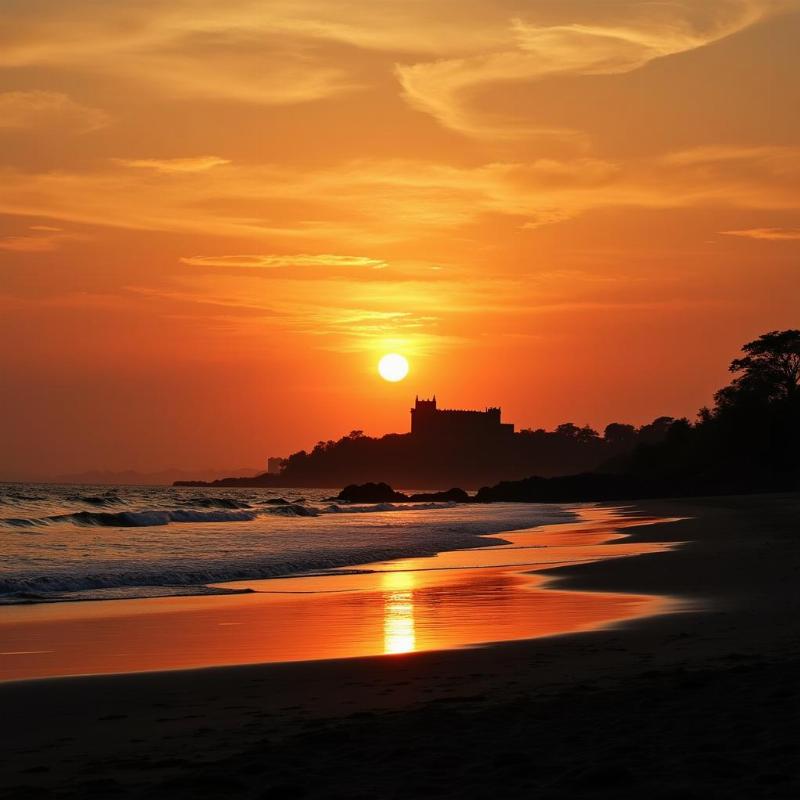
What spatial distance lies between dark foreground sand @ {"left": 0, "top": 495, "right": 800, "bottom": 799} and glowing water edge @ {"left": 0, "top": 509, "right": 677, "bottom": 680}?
1.16m

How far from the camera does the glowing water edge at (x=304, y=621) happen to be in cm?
1322

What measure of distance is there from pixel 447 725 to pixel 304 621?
8427 mm

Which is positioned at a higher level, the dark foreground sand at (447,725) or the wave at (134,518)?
the dark foreground sand at (447,725)

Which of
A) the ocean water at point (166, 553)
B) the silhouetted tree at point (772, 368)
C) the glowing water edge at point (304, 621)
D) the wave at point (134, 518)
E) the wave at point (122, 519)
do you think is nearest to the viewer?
the glowing water edge at point (304, 621)

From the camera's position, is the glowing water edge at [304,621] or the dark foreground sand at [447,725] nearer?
the dark foreground sand at [447,725]

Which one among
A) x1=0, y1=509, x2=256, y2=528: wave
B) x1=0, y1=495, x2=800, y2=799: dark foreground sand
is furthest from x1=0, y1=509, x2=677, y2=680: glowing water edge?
x1=0, y1=509, x2=256, y2=528: wave

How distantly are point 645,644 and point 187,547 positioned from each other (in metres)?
23.1

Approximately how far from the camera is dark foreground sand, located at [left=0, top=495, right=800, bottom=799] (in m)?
6.88

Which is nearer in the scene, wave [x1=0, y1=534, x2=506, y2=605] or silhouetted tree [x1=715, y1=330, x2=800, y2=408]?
wave [x1=0, y1=534, x2=506, y2=605]

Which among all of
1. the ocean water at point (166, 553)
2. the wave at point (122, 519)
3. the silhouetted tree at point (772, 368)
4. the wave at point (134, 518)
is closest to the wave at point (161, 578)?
the ocean water at point (166, 553)

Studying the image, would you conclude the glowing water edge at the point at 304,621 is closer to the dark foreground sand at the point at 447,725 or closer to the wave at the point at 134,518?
the dark foreground sand at the point at 447,725

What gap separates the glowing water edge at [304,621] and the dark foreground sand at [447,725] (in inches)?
45.8

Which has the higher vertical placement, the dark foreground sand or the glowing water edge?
the dark foreground sand

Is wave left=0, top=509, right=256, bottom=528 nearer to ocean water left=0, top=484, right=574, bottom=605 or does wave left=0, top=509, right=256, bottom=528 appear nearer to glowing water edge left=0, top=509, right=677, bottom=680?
ocean water left=0, top=484, right=574, bottom=605
